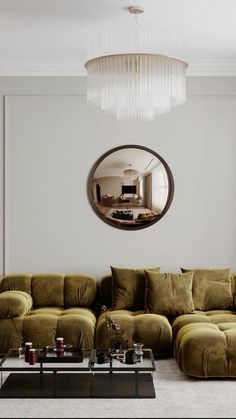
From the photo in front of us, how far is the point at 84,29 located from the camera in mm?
5867

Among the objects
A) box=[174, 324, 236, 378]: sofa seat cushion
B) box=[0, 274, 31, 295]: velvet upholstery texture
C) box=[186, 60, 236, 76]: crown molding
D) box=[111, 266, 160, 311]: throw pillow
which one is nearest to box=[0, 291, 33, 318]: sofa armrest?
box=[0, 274, 31, 295]: velvet upholstery texture

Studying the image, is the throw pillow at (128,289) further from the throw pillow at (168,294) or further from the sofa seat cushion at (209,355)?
the sofa seat cushion at (209,355)

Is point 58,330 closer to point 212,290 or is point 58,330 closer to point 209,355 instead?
point 209,355

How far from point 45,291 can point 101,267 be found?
2.21 ft

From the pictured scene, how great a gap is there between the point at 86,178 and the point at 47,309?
1446 mm

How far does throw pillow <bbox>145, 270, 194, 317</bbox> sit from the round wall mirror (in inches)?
31.1

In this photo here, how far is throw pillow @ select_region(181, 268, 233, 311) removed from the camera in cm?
668

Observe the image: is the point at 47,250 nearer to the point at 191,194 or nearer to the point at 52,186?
the point at 52,186

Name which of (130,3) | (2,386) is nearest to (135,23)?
(130,3)

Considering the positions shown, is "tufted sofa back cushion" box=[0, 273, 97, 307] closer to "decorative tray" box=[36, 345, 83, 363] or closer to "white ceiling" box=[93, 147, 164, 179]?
"white ceiling" box=[93, 147, 164, 179]

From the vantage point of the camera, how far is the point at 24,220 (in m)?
7.16

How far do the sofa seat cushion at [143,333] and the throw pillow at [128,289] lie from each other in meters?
0.60

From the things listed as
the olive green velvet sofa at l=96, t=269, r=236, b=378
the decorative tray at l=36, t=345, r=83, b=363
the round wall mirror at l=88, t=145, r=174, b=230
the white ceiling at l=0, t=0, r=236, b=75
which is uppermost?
the white ceiling at l=0, t=0, r=236, b=75

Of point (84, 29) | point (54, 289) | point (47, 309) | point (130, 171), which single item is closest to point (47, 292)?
point (54, 289)
